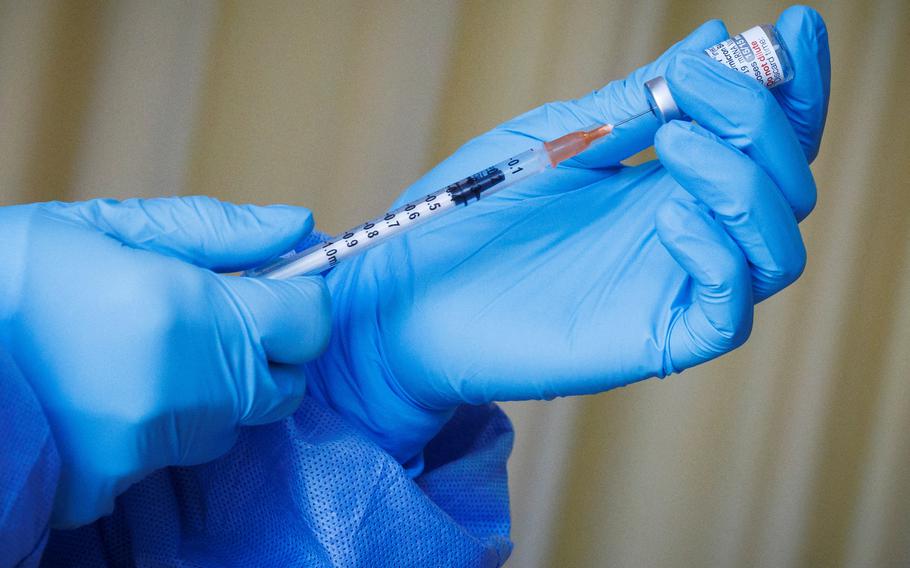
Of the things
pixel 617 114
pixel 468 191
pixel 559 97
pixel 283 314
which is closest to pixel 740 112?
pixel 617 114

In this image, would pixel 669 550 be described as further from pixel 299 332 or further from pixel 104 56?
pixel 104 56

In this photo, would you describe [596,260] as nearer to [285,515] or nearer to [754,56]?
[754,56]

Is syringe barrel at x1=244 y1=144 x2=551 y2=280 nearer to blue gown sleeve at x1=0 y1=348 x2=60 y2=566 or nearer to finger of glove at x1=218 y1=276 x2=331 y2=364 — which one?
finger of glove at x1=218 y1=276 x2=331 y2=364

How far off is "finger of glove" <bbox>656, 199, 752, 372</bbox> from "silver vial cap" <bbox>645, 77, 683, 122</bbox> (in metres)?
0.10

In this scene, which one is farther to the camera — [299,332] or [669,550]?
[669,550]

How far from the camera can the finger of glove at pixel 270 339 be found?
2.49ft

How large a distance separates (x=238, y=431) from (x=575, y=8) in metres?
1.21

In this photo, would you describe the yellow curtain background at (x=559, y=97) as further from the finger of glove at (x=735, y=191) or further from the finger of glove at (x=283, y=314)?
the finger of glove at (x=735, y=191)

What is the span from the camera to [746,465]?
74.2 inches

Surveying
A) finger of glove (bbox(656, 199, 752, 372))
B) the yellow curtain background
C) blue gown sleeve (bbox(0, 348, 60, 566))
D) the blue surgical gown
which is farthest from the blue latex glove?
the yellow curtain background

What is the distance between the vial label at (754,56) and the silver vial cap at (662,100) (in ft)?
0.18

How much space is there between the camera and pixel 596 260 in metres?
0.94

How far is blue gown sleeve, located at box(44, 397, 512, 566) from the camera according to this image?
0.80 m

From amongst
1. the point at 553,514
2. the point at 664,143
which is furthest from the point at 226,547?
the point at 553,514
